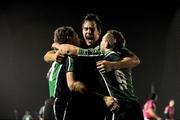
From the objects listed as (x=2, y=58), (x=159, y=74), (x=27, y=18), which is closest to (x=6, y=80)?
(x=2, y=58)

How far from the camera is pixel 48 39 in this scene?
8.95ft

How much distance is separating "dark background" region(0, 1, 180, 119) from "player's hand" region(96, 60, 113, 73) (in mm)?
718

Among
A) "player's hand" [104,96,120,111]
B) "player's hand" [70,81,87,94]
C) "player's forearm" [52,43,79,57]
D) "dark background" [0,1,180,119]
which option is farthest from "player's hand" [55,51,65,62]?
"dark background" [0,1,180,119]

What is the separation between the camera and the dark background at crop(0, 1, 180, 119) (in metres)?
3.00

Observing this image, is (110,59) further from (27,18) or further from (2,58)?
(2,58)

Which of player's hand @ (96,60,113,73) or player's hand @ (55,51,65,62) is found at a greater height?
player's hand @ (55,51,65,62)

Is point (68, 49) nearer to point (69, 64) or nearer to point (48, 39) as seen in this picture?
point (69, 64)

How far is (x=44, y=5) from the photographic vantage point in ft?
10.2

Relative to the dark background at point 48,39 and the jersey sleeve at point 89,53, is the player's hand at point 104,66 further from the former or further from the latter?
the dark background at point 48,39

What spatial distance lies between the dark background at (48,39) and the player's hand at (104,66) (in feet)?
2.35

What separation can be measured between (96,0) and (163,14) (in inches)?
24.1

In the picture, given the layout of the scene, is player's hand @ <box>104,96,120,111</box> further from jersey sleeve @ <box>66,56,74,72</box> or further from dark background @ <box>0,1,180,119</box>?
dark background @ <box>0,1,180,119</box>

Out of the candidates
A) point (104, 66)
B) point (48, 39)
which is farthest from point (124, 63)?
point (48, 39)

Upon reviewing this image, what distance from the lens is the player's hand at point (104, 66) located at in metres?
1.84
